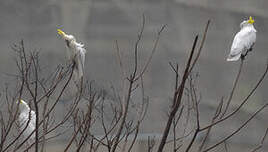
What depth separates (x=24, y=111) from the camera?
5.72 feet

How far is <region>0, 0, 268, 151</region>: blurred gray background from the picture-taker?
3.02 meters

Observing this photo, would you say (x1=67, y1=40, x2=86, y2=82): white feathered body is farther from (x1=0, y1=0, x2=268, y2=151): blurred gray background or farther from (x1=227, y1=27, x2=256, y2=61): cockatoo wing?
(x1=0, y1=0, x2=268, y2=151): blurred gray background

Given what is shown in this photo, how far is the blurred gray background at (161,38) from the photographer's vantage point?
9.92 ft

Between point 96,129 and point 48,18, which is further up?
point 48,18

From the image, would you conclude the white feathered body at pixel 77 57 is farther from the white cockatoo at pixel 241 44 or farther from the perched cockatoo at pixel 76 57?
the white cockatoo at pixel 241 44

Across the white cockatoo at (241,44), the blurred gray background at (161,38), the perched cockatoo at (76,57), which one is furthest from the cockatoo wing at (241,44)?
the blurred gray background at (161,38)

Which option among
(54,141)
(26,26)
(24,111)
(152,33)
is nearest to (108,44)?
(152,33)

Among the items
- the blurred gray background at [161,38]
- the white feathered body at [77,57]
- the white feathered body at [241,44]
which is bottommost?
the white feathered body at [77,57]

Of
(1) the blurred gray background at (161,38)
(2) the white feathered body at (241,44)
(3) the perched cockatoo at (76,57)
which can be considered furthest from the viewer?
(1) the blurred gray background at (161,38)

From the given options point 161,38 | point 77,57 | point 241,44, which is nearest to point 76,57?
point 77,57

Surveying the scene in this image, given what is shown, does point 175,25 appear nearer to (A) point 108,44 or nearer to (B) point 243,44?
(A) point 108,44

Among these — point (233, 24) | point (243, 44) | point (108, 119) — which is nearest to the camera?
point (243, 44)

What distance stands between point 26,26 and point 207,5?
4.31 ft

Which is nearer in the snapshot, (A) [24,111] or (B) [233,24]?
(A) [24,111]
